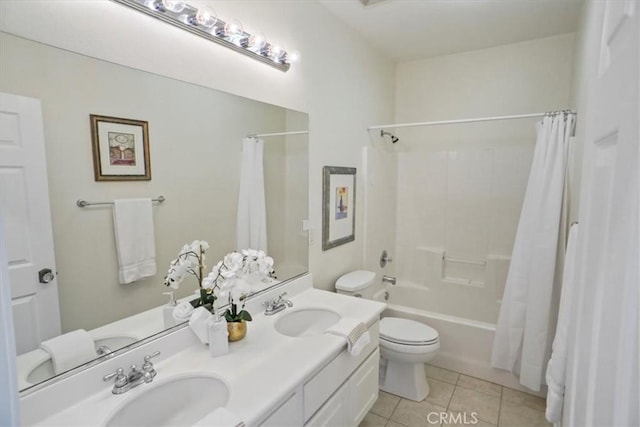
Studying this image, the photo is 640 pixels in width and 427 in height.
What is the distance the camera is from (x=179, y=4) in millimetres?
1310

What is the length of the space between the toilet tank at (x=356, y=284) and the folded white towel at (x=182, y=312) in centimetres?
121

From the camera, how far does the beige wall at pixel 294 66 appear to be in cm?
109

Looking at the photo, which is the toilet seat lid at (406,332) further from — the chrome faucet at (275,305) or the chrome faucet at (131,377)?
the chrome faucet at (131,377)

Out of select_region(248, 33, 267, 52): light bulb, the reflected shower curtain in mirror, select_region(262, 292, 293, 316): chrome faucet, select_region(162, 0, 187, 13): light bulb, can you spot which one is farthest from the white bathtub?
select_region(162, 0, 187, 13): light bulb

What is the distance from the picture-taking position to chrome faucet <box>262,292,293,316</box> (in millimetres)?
1805

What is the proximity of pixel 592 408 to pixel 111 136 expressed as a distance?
152cm

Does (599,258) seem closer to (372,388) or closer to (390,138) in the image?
(372,388)

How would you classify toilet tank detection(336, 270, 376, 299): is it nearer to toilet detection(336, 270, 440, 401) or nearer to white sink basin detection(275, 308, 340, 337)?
toilet detection(336, 270, 440, 401)

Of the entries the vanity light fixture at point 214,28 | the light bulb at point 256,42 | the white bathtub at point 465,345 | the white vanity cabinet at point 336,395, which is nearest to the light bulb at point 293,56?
the vanity light fixture at point 214,28

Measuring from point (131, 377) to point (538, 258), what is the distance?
2.47m

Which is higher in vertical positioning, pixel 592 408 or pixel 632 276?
pixel 632 276

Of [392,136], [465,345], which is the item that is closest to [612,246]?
[465,345]

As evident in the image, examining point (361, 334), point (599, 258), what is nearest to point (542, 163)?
point (361, 334)

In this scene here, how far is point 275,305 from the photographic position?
185 centimetres
